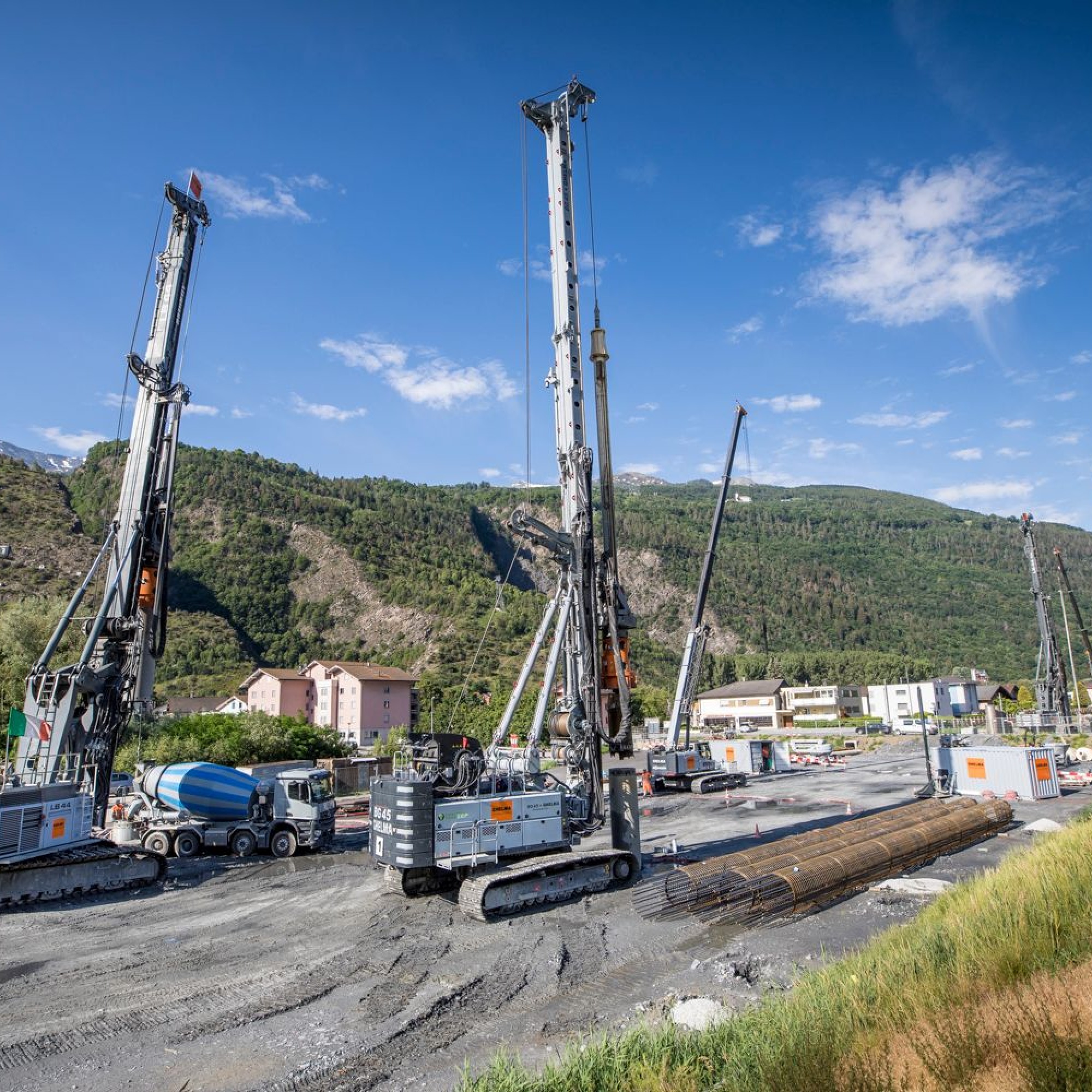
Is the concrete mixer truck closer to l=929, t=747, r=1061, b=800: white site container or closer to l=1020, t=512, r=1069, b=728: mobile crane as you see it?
l=929, t=747, r=1061, b=800: white site container

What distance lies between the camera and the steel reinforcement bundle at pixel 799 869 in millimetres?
13227

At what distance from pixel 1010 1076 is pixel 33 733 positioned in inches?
828

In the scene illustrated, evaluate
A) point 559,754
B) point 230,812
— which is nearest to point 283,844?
point 230,812

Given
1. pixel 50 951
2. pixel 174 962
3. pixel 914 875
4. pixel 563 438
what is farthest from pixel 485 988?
pixel 563 438

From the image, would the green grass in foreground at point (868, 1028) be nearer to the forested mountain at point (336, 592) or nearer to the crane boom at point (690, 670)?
the crane boom at point (690, 670)

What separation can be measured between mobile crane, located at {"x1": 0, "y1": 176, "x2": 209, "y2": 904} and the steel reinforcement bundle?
→ 41.7 ft

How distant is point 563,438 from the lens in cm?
1905

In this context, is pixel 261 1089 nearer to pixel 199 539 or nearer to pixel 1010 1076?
pixel 1010 1076

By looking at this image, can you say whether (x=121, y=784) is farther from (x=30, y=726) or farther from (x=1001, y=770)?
(x=1001, y=770)

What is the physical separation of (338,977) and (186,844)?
43.0 feet

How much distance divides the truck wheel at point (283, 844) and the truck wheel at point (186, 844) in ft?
7.27

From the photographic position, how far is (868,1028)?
19.9 feet

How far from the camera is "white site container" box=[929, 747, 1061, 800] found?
25.9 meters

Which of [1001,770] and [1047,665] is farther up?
[1047,665]
